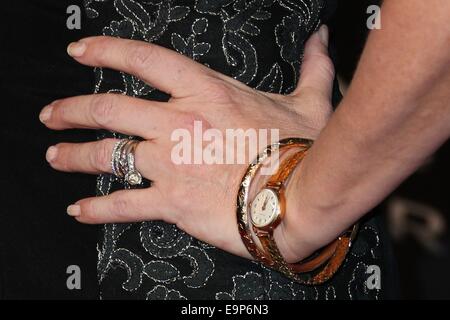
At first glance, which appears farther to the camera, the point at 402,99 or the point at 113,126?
the point at 113,126

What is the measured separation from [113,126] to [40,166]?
9 cm

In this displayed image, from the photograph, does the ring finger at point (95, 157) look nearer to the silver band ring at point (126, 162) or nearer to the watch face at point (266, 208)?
the silver band ring at point (126, 162)

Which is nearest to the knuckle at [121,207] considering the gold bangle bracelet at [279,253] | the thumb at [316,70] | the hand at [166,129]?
the hand at [166,129]

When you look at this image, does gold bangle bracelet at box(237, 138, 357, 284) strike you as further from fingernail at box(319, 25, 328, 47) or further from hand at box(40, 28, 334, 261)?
fingernail at box(319, 25, 328, 47)

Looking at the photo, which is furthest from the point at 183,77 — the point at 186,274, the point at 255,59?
the point at 186,274

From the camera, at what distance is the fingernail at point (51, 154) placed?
807 millimetres

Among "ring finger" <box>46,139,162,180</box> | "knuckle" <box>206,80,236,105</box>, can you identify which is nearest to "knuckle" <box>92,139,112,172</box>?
"ring finger" <box>46,139,162,180</box>

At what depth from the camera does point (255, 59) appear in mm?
800

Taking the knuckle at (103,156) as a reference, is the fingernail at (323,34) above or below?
above

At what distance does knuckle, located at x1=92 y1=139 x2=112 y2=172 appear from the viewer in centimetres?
79

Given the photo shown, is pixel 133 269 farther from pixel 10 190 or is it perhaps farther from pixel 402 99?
pixel 402 99

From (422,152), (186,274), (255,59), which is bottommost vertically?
(186,274)

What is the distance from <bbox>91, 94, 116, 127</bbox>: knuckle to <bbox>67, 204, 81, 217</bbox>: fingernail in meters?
0.08

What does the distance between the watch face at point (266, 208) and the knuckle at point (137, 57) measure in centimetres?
17
